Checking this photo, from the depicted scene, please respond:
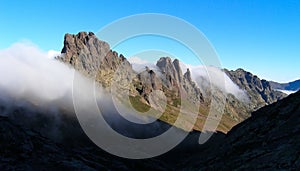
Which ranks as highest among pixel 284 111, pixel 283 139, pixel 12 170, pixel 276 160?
pixel 284 111

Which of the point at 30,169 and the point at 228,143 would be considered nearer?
the point at 30,169

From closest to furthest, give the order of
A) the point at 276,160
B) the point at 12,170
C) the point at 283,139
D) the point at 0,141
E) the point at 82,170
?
the point at 276,160 → the point at 283,139 → the point at 12,170 → the point at 0,141 → the point at 82,170

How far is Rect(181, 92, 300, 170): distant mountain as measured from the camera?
64.8 m

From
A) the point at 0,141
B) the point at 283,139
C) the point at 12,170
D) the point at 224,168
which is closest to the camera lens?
the point at 283,139

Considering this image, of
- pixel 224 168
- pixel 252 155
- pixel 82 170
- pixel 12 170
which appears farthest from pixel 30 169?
pixel 252 155

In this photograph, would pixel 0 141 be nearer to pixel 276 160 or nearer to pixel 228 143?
pixel 228 143

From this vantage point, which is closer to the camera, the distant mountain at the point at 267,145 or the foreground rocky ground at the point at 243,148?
the distant mountain at the point at 267,145

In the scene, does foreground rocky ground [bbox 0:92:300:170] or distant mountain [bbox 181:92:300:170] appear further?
foreground rocky ground [bbox 0:92:300:170]

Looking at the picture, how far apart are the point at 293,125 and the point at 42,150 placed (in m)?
83.5

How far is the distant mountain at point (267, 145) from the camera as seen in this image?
213ft

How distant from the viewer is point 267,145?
7862 centimetres

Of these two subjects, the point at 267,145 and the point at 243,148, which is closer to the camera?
the point at 267,145

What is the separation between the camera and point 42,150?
390 feet

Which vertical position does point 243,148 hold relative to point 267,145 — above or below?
above
